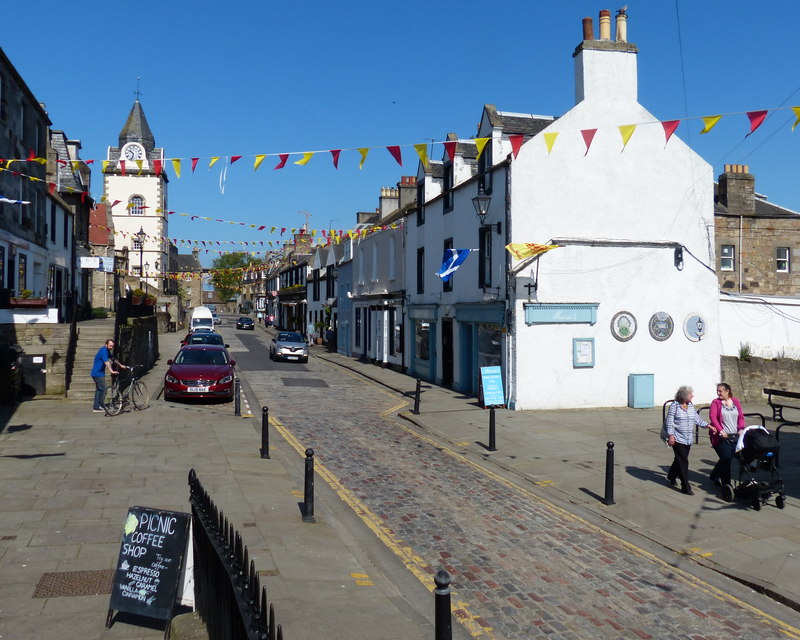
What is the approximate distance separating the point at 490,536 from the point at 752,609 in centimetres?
309

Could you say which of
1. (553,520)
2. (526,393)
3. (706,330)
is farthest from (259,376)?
(553,520)

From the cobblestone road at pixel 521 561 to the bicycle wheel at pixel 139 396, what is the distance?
6.55 metres

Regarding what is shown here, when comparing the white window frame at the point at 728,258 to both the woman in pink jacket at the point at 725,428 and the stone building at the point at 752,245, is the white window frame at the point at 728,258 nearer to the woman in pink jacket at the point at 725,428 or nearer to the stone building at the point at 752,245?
the stone building at the point at 752,245

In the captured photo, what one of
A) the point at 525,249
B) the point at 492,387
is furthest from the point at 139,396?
the point at 525,249

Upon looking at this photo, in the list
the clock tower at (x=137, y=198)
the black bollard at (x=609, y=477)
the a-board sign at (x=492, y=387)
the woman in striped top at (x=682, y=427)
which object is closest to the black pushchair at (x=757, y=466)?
the woman in striped top at (x=682, y=427)

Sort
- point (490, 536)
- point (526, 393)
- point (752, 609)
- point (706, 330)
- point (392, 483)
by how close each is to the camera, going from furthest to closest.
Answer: point (706, 330) < point (526, 393) < point (392, 483) < point (490, 536) < point (752, 609)

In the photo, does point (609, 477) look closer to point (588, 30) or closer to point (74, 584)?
point (74, 584)

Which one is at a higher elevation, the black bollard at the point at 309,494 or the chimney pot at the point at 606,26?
the chimney pot at the point at 606,26

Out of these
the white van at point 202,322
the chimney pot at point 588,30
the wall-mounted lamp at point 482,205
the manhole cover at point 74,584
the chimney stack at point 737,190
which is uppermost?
the chimney pot at point 588,30

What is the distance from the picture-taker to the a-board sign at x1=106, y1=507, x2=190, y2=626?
213 inches

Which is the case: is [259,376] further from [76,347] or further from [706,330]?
[706,330]

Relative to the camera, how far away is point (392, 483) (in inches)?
448

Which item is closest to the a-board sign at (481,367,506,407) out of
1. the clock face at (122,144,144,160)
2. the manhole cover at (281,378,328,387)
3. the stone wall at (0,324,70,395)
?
the manhole cover at (281,378,328,387)

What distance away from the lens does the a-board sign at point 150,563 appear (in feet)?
17.8
